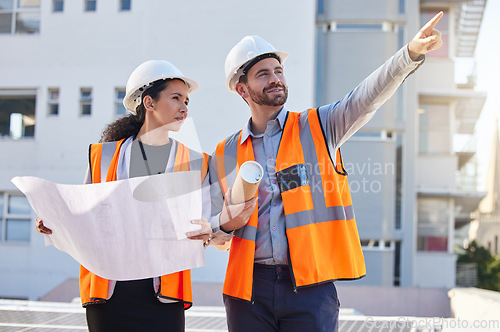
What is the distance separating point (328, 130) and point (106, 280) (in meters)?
1.20

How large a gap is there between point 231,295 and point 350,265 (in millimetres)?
554

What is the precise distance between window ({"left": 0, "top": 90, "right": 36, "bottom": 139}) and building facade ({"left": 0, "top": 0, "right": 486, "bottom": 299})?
0.02 metres

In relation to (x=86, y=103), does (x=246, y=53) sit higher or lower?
lower

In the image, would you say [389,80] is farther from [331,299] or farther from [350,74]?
[350,74]

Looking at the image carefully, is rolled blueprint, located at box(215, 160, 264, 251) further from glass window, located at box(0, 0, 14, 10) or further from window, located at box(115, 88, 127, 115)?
glass window, located at box(0, 0, 14, 10)

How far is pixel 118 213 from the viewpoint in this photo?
2152 mm

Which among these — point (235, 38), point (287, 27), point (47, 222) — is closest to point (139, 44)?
point (235, 38)

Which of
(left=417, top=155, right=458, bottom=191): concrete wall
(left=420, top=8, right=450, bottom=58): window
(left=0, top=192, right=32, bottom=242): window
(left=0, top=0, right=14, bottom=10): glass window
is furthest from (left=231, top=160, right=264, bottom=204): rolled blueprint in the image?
(left=420, top=8, right=450, bottom=58): window

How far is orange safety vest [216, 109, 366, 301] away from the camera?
7.33ft

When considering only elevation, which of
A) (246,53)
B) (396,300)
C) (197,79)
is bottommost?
(396,300)

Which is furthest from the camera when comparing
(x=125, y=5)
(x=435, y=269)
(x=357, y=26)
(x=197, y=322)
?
(x=435, y=269)

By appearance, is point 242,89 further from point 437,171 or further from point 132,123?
point 437,171

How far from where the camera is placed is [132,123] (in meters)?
2.81

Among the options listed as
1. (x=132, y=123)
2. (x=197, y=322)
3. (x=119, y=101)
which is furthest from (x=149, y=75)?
(x=119, y=101)
